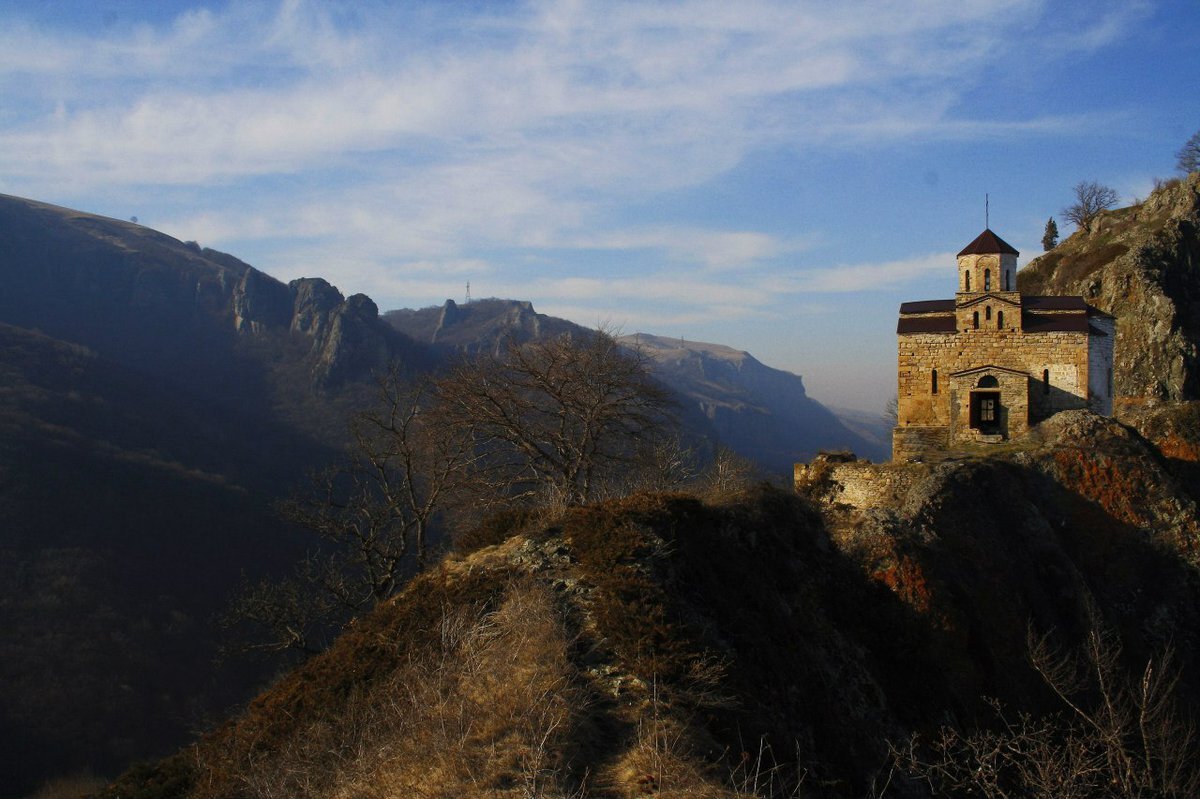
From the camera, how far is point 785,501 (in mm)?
13969

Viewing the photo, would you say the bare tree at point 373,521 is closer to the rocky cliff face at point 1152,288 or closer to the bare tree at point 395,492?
the bare tree at point 395,492

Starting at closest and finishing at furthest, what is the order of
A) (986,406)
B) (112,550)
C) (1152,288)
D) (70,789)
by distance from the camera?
(70,789) → (986,406) → (1152,288) → (112,550)

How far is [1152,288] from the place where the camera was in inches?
2165

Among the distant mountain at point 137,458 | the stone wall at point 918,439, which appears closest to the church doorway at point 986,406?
the stone wall at point 918,439

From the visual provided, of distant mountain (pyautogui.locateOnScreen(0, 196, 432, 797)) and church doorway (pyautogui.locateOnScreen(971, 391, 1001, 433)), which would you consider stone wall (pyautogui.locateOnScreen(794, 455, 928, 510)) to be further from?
distant mountain (pyautogui.locateOnScreen(0, 196, 432, 797))

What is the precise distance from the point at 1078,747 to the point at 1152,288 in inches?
2115

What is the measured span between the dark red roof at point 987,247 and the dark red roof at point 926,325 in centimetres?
280

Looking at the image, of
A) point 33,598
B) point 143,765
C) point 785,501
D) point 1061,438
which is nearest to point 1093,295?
point 1061,438

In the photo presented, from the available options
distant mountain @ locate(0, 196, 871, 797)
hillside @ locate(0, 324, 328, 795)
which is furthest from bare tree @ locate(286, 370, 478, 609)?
hillside @ locate(0, 324, 328, 795)

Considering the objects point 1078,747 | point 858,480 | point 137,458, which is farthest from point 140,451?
point 1078,747

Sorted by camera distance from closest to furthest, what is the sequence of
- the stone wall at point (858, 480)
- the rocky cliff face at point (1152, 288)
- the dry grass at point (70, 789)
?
the dry grass at point (70, 789), the stone wall at point (858, 480), the rocky cliff face at point (1152, 288)

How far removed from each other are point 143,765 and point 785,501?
9.35 metres

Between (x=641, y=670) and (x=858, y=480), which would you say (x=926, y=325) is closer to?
(x=858, y=480)

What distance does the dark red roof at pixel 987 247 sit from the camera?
3541 centimetres
